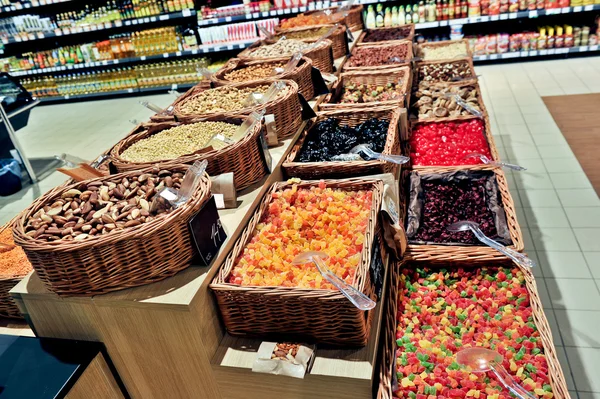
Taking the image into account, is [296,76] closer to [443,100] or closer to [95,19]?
[443,100]

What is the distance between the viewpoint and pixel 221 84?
297 centimetres

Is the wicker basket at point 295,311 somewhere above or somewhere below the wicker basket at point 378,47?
below

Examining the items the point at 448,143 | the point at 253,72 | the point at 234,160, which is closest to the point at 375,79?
the point at 448,143

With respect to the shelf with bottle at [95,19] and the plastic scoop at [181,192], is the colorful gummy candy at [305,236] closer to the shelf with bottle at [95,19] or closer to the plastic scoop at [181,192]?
the plastic scoop at [181,192]

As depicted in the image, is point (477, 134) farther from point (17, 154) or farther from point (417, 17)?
point (17, 154)

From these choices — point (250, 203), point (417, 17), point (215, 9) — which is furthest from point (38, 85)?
point (250, 203)

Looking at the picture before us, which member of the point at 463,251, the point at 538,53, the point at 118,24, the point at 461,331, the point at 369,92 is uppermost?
the point at 118,24

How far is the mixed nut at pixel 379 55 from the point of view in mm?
3998

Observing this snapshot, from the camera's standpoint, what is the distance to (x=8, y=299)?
183 cm

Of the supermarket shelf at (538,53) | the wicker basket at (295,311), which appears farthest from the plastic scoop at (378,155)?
the supermarket shelf at (538,53)

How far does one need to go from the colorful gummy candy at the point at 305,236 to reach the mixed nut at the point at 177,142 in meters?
0.40

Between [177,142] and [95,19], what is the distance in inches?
260

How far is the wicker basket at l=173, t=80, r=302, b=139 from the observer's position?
2340 millimetres

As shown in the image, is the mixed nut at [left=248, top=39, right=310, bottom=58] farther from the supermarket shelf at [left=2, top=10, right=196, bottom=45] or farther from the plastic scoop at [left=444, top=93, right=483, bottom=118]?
the supermarket shelf at [left=2, top=10, right=196, bottom=45]
